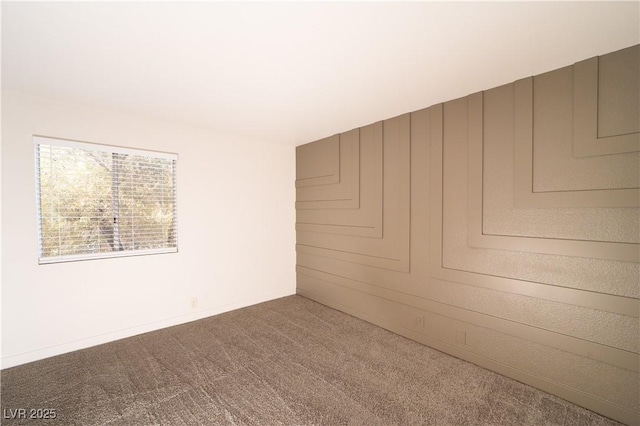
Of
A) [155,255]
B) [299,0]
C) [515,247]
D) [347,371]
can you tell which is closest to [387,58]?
[299,0]

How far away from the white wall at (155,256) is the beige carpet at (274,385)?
30 cm

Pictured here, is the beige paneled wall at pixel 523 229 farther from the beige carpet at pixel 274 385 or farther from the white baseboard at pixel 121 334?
the white baseboard at pixel 121 334

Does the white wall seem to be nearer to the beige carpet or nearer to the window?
the window

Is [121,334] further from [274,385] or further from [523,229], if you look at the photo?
[523,229]

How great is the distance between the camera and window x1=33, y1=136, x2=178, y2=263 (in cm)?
257

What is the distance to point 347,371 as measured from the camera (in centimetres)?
232

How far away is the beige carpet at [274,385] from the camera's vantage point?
1.82 meters

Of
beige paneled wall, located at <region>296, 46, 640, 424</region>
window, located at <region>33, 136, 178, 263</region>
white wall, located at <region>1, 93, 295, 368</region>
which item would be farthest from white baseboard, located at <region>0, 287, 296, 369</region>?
beige paneled wall, located at <region>296, 46, 640, 424</region>

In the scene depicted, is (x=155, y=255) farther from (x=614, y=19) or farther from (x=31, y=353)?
(x=614, y=19)

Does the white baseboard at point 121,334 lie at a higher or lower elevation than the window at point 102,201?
lower

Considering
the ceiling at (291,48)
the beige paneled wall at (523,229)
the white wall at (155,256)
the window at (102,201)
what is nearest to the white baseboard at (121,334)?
the white wall at (155,256)

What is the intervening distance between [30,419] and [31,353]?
0.95m

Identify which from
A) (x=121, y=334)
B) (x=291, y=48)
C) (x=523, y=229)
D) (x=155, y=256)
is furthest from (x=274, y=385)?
(x=291, y=48)

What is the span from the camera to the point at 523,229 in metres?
2.14
